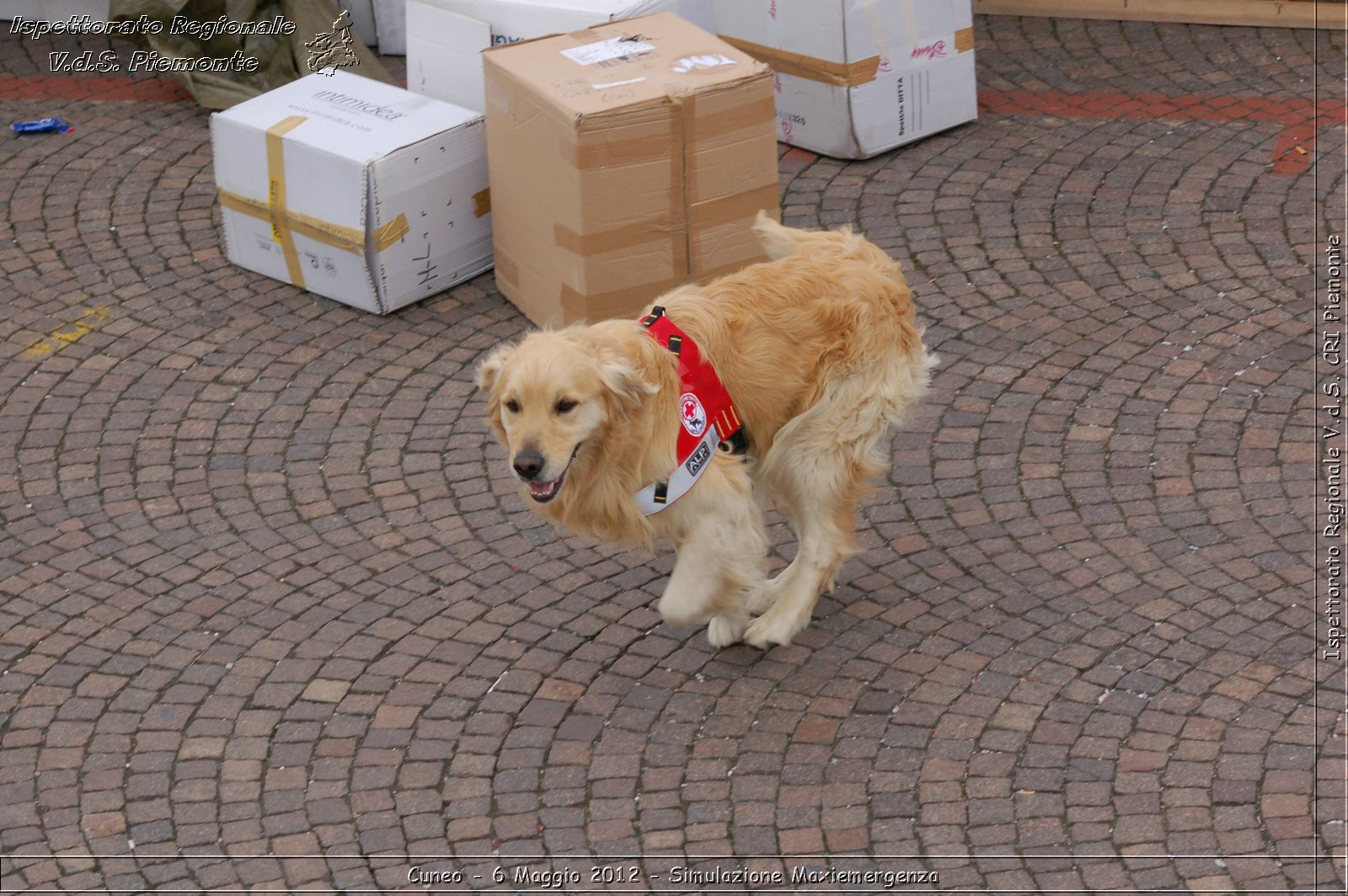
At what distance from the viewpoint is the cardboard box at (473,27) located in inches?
314

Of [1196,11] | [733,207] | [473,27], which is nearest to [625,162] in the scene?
[733,207]

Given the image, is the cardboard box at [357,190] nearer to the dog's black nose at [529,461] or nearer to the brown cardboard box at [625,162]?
the brown cardboard box at [625,162]

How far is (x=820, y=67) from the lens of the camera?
8.35 metres

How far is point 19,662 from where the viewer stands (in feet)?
18.3

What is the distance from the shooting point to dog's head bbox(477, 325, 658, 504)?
4562 mm

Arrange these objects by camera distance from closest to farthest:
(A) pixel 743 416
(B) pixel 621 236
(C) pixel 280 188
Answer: (A) pixel 743 416 < (B) pixel 621 236 < (C) pixel 280 188

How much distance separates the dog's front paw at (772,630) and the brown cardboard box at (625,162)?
2198 mm

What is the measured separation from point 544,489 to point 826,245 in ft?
5.36

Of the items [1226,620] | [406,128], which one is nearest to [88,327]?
Result: [406,128]

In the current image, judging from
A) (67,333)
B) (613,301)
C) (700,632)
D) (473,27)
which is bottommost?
(700,632)

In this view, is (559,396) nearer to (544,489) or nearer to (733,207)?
(544,489)

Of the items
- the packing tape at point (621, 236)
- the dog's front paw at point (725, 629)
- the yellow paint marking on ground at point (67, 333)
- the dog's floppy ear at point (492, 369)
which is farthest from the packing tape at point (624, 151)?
the yellow paint marking on ground at point (67, 333)

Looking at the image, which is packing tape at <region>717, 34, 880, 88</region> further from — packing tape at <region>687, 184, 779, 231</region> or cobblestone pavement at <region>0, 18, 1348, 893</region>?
packing tape at <region>687, 184, 779, 231</region>

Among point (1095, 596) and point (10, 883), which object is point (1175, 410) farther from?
point (10, 883)
